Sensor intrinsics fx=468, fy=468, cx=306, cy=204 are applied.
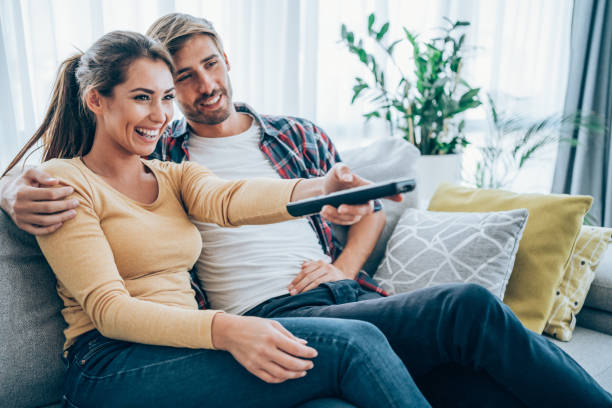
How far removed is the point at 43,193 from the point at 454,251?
1050mm

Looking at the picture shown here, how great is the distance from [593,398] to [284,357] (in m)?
0.58

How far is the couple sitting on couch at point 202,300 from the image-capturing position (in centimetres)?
81

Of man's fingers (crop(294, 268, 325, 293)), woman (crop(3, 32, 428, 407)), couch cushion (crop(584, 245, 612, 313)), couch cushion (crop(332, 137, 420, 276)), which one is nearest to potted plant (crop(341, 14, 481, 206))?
couch cushion (crop(332, 137, 420, 276))

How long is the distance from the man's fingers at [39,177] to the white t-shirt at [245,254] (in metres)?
0.43

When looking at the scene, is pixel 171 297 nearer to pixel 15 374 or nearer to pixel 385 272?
pixel 15 374

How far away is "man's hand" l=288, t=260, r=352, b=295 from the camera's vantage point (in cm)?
118

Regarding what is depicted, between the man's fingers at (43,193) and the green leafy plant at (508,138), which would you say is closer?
the man's fingers at (43,193)

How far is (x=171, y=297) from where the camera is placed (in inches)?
39.1

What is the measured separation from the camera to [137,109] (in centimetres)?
99

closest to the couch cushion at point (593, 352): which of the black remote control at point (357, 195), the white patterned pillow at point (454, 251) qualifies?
the white patterned pillow at point (454, 251)

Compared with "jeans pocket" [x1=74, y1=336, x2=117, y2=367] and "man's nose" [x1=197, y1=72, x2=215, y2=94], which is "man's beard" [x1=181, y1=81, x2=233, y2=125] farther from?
"jeans pocket" [x1=74, y1=336, x2=117, y2=367]

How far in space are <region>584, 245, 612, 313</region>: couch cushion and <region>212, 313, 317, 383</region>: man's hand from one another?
3.48ft

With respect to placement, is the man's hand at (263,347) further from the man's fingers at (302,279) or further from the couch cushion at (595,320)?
the couch cushion at (595,320)

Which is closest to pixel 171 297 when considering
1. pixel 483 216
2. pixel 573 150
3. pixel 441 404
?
pixel 441 404
